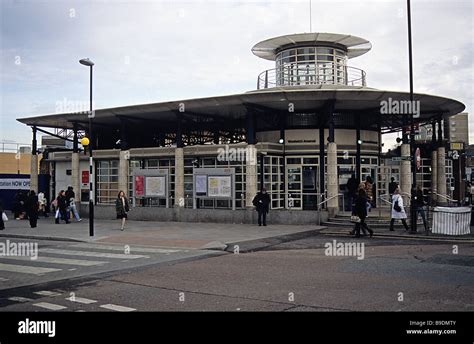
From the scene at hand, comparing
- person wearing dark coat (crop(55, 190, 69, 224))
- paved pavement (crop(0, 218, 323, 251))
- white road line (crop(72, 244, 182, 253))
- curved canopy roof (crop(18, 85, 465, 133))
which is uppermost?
curved canopy roof (crop(18, 85, 465, 133))

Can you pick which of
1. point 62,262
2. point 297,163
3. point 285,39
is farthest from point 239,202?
point 62,262

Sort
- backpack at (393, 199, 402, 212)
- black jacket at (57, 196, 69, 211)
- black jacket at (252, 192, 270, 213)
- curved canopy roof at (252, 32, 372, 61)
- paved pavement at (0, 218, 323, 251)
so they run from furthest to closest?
curved canopy roof at (252, 32, 372, 61) → black jacket at (57, 196, 69, 211) → black jacket at (252, 192, 270, 213) → backpack at (393, 199, 402, 212) → paved pavement at (0, 218, 323, 251)

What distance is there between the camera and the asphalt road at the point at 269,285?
26.5 ft

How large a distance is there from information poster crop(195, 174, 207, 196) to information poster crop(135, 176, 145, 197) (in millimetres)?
3711

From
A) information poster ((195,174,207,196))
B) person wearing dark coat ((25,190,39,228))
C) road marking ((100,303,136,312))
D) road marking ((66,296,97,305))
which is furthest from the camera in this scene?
information poster ((195,174,207,196))

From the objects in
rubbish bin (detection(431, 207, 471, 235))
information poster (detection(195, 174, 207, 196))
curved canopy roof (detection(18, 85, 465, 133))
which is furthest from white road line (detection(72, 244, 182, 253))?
rubbish bin (detection(431, 207, 471, 235))

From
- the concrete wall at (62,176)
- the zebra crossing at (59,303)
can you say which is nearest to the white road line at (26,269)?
the zebra crossing at (59,303)

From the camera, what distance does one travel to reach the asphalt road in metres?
8.09

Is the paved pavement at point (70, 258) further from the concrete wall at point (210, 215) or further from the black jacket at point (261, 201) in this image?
the concrete wall at point (210, 215)

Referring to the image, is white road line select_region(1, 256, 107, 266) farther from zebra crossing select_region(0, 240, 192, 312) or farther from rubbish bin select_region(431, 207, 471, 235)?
rubbish bin select_region(431, 207, 471, 235)

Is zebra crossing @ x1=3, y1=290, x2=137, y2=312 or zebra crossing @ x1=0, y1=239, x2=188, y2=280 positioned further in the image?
zebra crossing @ x1=0, y1=239, x2=188, y2=280

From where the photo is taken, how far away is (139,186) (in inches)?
1069

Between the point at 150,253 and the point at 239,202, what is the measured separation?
11.1 meters
